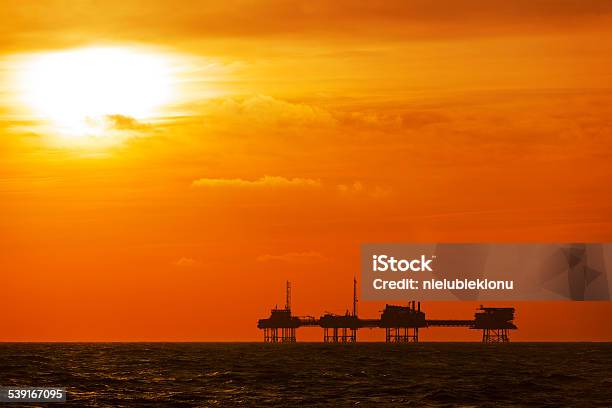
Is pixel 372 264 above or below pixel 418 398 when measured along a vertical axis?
above

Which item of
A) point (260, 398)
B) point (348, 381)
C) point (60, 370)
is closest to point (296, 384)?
point (348, 381)

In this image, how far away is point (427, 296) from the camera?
9081cm

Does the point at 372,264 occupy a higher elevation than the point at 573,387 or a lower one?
higher

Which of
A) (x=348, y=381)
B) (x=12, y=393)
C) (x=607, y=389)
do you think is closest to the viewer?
(x=12, y=393)

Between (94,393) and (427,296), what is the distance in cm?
3732

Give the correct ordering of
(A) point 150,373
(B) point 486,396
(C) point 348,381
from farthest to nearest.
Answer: (A) point 150,373 < (C) point 348,381 < (B) point 486,396

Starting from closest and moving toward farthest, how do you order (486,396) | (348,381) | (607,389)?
(486,396)
(607,389)
(348,381)

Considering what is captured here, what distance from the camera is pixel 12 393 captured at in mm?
56719

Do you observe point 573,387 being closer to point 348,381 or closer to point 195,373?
point 348,381

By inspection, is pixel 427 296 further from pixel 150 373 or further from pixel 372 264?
pixel 150 373

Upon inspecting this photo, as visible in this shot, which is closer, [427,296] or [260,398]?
[260,398]

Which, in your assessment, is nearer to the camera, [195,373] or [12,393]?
[12,393]

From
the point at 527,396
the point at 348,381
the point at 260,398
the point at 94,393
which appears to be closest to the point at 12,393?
the point at 94,393

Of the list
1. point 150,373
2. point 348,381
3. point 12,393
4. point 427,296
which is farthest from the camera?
point 427,296
